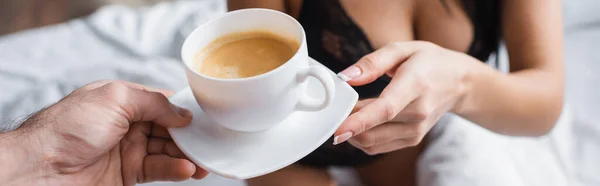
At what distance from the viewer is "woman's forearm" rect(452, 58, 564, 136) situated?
2.46 ft

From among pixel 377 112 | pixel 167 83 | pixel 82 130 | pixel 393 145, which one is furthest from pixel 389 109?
pixel 167 83

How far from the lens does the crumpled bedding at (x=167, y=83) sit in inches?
35.6

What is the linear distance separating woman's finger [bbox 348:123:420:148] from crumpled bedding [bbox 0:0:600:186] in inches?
9.0

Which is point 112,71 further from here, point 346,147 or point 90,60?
point 346,147

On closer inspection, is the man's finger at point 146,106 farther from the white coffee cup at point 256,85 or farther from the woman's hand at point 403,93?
the woman's hand at point 403,93

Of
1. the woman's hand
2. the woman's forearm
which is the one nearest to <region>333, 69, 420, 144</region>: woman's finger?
the woman's hand

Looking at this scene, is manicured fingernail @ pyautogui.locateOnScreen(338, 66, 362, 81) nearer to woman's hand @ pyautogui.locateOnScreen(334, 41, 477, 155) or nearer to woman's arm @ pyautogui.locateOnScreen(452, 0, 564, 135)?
woman's hand @ pyautogui.locateOnScreen(334, 41, 477, 155)

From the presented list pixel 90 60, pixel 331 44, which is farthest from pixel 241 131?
pixel 90 60

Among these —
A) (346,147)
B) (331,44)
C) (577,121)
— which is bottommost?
(577,121)

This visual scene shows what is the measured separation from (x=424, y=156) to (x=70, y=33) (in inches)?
35.8

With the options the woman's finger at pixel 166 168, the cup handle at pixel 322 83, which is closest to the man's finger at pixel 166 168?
the woman's finger at pixel 166 168

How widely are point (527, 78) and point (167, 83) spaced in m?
0.72

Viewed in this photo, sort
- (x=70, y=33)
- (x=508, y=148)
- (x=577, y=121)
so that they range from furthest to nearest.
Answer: (x=70, y=33)
(x=577, y=121)
(x=508, y=148)

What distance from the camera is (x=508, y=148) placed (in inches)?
37.8
